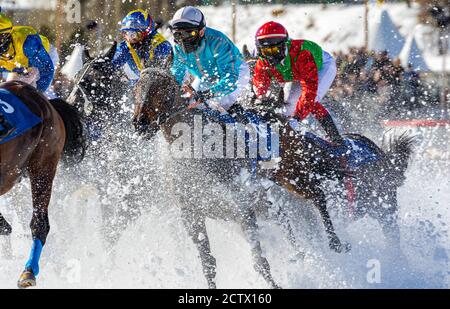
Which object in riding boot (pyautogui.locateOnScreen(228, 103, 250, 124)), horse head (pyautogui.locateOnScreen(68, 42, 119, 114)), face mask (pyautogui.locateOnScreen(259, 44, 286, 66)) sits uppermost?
face mask (pyautogui.locateOnScreen(259, 44, 286, 66))

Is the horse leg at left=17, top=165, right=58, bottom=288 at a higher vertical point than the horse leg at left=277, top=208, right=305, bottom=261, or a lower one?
higher

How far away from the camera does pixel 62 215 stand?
6.30m

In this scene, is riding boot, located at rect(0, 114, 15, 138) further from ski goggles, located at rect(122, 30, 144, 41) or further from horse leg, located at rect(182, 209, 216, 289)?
ski goggles, located at rect(122, 30, 144, 41)

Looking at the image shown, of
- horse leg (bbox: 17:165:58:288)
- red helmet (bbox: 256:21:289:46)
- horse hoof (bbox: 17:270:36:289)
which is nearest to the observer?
horse hoof (bbox: 17:270:36:289)

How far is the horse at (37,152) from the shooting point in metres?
4.71

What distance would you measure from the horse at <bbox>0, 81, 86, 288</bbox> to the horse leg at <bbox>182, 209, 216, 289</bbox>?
92 centimetres

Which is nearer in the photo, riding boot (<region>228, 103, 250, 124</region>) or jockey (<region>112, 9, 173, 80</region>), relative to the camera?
riding boot (<region>228, 103, 250, 124</region>)

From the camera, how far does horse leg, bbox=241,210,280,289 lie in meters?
5.06

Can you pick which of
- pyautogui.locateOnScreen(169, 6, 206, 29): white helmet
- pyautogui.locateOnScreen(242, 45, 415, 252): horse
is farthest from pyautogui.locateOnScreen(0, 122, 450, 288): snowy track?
pyautogui.locateOnScreen(169, 6, 206, 29): white helmet

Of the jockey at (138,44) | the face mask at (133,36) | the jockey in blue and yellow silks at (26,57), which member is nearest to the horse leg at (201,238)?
the jockey at (138,44)

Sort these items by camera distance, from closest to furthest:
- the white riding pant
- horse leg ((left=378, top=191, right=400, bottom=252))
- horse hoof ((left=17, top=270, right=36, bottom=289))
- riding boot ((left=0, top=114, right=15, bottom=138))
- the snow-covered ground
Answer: riding boot ((left=0, top=114, right=15, bottom=138)) < horse hoof ((left=17, top=270, right=36, bottom=289)) < the white riding pant < the snow-covered ground < horse leg ((left=378, top=191, right=400, bottom=252))

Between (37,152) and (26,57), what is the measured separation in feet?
3.71

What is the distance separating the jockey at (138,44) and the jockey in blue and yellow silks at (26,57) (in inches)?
22.5

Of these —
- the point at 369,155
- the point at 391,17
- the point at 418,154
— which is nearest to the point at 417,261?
the point at 369,155
